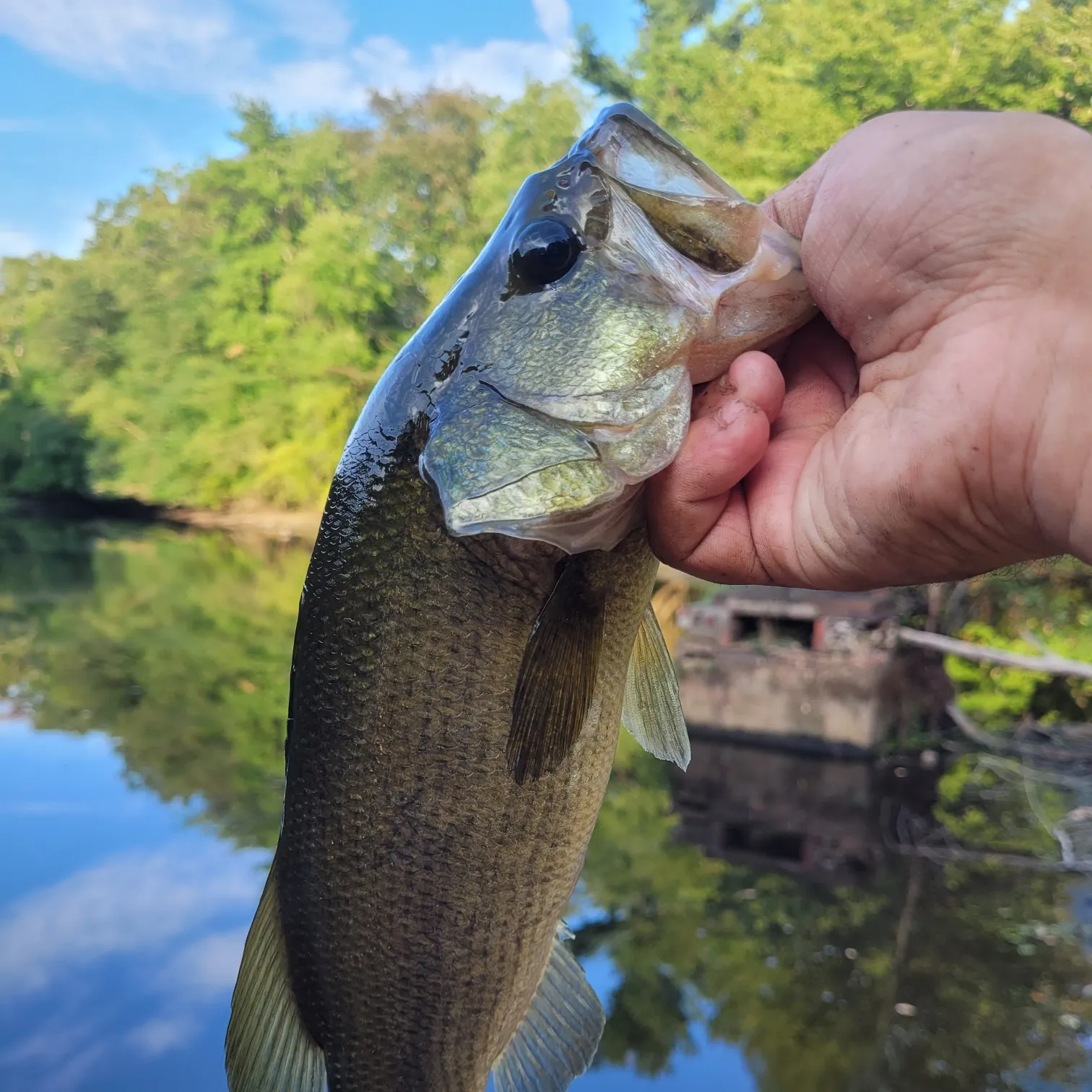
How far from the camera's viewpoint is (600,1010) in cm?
180

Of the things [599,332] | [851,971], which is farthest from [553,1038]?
[851,971]

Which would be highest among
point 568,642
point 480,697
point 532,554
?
point 532,554

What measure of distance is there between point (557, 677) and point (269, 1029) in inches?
35.7

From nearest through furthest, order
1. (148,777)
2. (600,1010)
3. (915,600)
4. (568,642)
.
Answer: (568,642)
(600,1010)
(148,777)
(915,600)

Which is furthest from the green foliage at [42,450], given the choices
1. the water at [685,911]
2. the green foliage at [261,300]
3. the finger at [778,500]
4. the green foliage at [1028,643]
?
the finger at [778,500]

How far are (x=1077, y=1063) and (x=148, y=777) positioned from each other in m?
7.95

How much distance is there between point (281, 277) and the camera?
33625 mm

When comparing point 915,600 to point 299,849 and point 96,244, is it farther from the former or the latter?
point 96,244

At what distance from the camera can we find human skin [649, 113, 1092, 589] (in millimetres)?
1169

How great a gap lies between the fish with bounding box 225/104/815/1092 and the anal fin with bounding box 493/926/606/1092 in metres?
0.08

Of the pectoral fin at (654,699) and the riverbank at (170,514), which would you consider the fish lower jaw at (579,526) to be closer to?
the pectoral fin at (654,699)

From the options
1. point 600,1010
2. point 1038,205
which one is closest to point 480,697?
point 600,1010

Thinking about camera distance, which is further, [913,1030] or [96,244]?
[96,244]

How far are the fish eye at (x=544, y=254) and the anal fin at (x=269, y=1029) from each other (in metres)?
1.19
